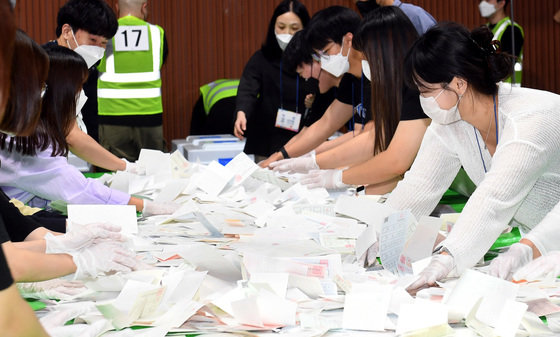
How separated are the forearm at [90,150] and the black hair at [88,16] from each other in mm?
747

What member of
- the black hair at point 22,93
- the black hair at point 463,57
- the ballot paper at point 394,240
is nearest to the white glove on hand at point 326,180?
the black hair at point 463,57

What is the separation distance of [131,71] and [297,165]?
6.63 ft

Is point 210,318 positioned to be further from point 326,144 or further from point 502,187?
point 326,144

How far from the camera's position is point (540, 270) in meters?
1.69

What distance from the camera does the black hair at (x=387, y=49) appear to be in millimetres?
2664

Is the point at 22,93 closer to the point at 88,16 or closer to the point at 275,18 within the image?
the point at 88,16

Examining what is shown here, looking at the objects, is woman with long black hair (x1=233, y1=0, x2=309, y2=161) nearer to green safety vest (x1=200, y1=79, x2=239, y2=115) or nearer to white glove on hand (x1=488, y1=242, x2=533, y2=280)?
green safety vest (x1=200, y1=79, x2=239, y2=115)

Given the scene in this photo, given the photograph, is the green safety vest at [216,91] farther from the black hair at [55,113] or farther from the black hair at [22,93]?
the black hair at [22,93]

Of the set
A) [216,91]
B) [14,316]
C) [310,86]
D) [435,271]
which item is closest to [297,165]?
[310,86]

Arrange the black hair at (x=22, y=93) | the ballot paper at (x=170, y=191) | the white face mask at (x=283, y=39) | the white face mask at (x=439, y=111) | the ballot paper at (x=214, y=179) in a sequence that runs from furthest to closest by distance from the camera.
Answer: the white face mask at (x=283, y=39) < the ballot paper at (x=214, y=179) < the ballot paper at (x=170, y=191) < the white face mask at (x=439, y=111) < the black hair at (x=22, y=93)

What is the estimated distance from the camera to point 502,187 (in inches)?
72.1

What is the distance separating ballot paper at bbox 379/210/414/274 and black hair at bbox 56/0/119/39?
2.38 metres

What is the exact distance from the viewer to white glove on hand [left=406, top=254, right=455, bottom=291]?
164 centimetres

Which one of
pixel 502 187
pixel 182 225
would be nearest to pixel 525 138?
pixel 502 187
